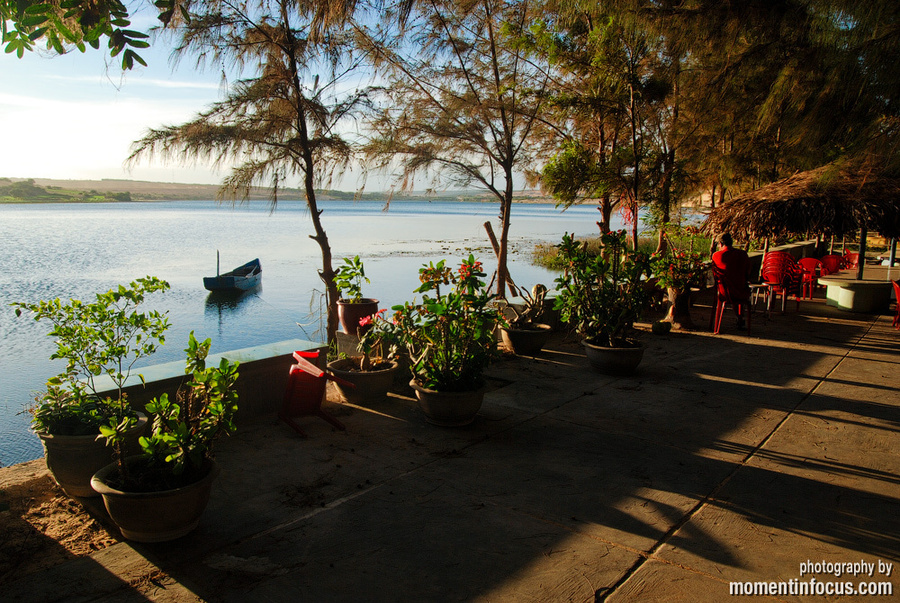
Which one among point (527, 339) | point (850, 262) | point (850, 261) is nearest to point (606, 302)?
point (527, 339)

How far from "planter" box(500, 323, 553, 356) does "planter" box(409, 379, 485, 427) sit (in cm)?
256

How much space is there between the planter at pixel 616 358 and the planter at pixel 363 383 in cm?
245

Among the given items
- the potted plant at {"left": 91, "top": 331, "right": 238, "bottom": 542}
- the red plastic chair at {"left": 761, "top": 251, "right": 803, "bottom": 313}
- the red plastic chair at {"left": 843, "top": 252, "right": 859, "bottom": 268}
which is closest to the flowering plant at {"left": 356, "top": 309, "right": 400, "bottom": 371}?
the potted plant at {"left": 91, "top": 331, "right": 238, "bottom": 542}

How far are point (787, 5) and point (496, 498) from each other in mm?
5991

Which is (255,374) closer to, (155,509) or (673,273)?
(155,509)

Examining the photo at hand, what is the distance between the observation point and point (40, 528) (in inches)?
128

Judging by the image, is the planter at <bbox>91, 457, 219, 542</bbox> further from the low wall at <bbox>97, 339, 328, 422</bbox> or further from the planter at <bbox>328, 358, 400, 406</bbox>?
the planter at <bbox>328, 358, 400, 406</bbox>

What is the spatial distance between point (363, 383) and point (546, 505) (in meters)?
2.48

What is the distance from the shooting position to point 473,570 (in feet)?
9.23

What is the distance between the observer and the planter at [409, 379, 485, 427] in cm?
476

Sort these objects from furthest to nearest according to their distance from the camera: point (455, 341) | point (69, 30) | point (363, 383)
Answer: point (363, 383)
point (455, 341)
point (69, 30)

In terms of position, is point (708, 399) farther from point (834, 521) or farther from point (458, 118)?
point (458, 118)

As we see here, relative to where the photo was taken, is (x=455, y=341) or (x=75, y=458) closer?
(x=75, y=458)

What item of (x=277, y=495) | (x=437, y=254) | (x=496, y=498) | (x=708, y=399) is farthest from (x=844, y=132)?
(x=437, y=254)
